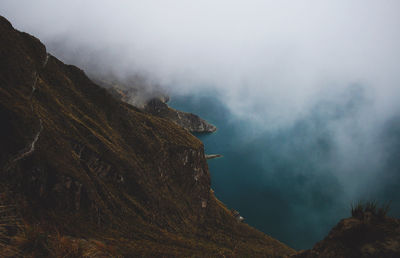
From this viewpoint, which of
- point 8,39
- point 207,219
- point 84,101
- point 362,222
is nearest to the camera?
point 362,222

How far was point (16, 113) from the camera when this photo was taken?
4122 centimetres

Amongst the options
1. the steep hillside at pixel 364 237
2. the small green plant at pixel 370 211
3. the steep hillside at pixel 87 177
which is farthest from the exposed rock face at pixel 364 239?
the steep hillside at pixel 87 177

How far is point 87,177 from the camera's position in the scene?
55.7 m

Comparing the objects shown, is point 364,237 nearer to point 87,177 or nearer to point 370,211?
point 370,211

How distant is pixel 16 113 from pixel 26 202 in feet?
50.4

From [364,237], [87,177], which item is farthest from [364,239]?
[87,177]

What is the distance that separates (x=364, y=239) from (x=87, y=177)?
5461 centimetres

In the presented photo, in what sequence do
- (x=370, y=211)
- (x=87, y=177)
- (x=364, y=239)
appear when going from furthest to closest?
(x=87, y=177), (x=370, y=211), (x=364, y=239)

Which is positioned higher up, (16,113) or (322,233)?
(322,233)

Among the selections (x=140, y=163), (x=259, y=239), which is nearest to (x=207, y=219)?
(x=259, y=239)

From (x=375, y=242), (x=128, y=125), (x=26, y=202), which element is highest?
(x=128, y=125)

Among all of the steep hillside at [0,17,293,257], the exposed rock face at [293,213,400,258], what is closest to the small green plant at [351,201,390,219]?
the exposed rock face at [293,213,400,258]

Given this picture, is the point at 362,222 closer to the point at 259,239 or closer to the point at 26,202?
the point at 26,202

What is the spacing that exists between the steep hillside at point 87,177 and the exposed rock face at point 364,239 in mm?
13443
